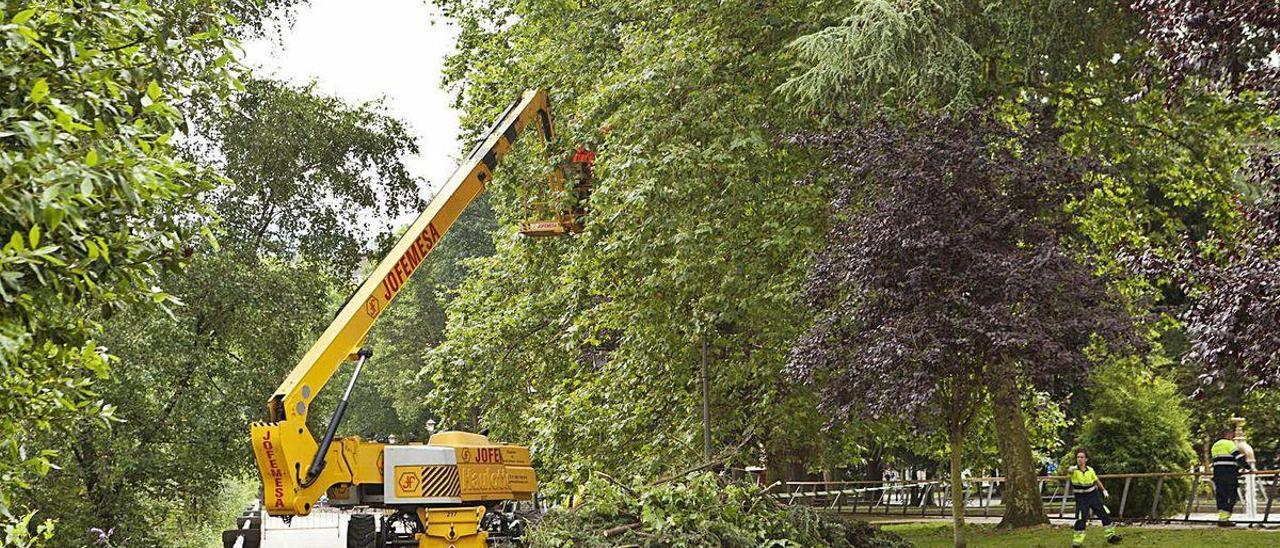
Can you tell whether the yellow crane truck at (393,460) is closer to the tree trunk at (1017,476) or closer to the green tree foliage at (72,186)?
the tree trunk at (1017,476)

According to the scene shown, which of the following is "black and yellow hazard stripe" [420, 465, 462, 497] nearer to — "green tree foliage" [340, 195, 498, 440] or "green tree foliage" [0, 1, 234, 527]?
"green tree foliage" [0, 1, 234, 527]

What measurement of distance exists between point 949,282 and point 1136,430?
493 inches

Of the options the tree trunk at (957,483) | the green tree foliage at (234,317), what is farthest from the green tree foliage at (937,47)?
the green tree foliage at (234,317)

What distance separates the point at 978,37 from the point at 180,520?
55.1ft

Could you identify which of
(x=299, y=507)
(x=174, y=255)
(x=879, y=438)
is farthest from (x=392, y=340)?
(x=174, y=255)

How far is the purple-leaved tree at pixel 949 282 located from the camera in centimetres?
1423

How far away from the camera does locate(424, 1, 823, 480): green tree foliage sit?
59.4ft

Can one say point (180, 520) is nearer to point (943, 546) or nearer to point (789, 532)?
point (943, 546)

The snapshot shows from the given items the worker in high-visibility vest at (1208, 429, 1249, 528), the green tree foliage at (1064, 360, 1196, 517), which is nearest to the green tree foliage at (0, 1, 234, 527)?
the worker in high-visibility vest at (1208, 429, 1249, 528)

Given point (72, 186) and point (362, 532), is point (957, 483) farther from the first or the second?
point (72, 186)

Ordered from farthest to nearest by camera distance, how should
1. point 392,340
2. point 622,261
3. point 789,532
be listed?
point 392,340 → point 622,261 → point 789,532

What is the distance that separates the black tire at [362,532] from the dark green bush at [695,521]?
227 inches

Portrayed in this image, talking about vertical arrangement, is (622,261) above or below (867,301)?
above

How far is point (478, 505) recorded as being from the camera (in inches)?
713
